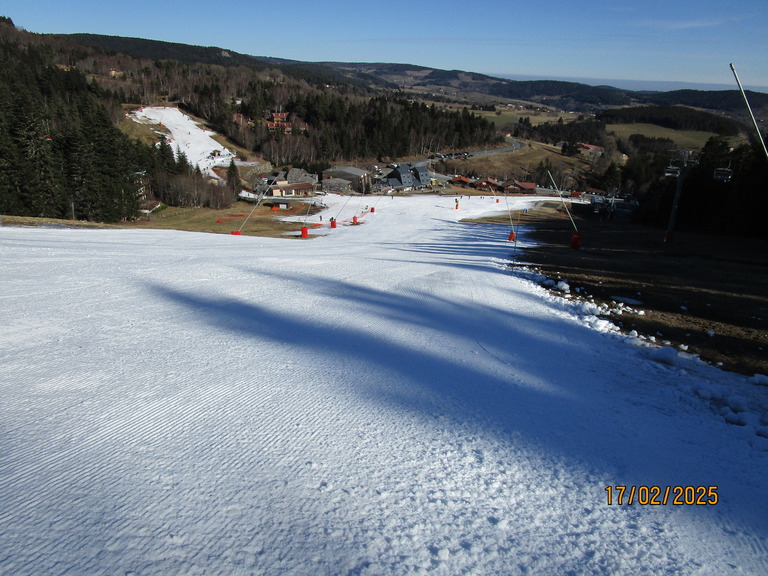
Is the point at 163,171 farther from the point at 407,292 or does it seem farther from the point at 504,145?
the point at 504,145

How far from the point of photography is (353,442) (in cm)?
417

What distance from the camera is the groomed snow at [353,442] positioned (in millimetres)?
2994

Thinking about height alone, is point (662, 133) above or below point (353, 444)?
above

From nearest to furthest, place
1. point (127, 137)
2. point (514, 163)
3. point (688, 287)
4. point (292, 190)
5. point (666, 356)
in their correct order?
point (666, 356), point (688, 287), point (127, 137), point (292, 190), point (514, 163)

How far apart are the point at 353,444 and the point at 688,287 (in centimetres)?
1202

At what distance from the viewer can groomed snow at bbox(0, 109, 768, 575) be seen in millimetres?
2994

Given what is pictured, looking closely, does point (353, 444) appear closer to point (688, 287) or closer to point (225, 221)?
point (688, 287)

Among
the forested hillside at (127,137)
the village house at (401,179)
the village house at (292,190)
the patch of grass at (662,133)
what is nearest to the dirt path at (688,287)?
the forested hillside at (127,137)

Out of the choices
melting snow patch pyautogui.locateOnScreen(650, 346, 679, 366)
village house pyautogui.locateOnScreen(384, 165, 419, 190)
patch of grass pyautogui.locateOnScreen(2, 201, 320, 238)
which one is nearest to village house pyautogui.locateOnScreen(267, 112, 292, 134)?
village house pyautogui.locateOnScreen(384, 165, 419, 190)

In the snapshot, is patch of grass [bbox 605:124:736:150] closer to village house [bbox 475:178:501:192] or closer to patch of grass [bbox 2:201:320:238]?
village house [bbox 475:178:501:192]

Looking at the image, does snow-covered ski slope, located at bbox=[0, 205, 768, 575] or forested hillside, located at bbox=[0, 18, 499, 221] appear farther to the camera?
forested hillside, located at bbox=[0, 18, 499, 221]

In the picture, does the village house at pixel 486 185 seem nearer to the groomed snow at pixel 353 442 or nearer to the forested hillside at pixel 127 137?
the forested hillside at pixel 127 137

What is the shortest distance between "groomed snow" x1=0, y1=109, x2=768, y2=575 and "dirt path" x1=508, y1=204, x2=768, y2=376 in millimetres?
1303

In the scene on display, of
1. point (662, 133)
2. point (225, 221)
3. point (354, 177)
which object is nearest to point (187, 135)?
point (354, 177)
